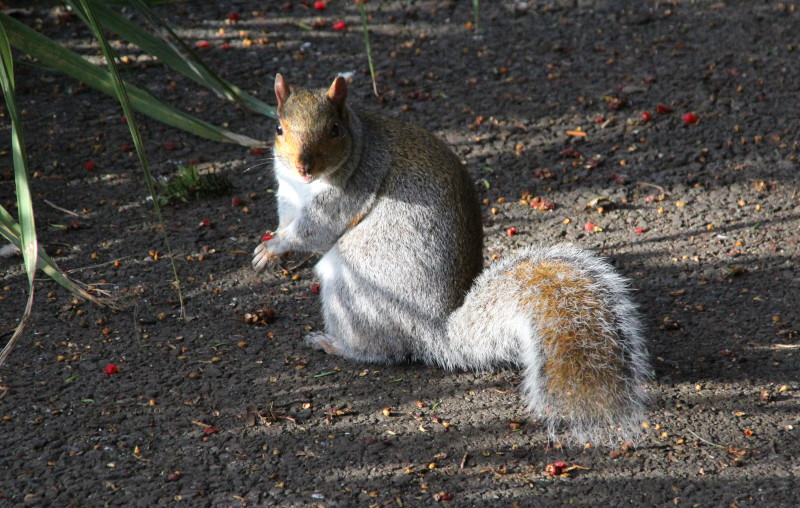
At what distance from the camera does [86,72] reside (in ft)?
11.5

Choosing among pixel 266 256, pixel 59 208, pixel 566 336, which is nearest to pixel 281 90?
pixel 266 256

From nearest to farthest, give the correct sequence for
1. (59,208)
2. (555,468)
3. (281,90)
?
(555,468)
(281,90)
(59,208)

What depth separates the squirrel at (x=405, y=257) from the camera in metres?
2.62

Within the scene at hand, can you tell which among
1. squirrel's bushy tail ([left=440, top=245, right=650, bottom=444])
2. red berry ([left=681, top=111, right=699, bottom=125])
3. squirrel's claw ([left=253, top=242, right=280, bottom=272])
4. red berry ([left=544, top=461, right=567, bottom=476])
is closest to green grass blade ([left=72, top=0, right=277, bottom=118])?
squirrel's claw ([left=253, top=242, right=280, bottom=272])

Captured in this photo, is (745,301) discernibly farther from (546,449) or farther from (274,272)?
(274,272)

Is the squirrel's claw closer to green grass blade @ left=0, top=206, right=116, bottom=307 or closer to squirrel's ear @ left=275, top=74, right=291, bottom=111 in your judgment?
squirrel's ear @ left=275, top=74, right=291, bottom=111

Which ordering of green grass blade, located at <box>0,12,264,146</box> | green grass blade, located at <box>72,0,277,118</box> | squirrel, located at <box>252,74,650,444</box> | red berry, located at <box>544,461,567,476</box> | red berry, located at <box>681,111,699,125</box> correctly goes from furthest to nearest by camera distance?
red berry, located at <box>681,111,699,125</box>, green grass blade, located at <box>72,0,277,118</box>, green grass blade, located at <box>0,12,264,146</box>, squirrel, located at <box>252,74,650,444</box>, red berry, located at <box>544,461,567,476</box>

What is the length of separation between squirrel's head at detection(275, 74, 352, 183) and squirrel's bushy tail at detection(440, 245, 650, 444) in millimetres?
607

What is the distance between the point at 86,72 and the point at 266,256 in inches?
43.9

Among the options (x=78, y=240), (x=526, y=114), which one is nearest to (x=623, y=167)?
(x=526, y=114)

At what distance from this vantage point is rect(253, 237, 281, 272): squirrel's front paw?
307 cm

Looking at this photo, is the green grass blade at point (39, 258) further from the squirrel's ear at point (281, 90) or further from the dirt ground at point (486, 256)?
the squirrel's ear at point (281, 90)

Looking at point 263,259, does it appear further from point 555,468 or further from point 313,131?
point 555,468

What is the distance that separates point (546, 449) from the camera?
2.55 m
